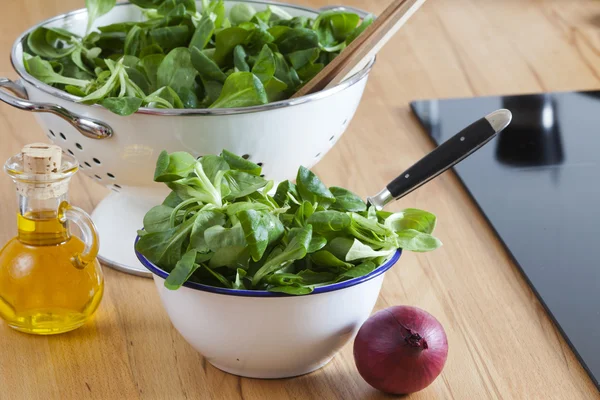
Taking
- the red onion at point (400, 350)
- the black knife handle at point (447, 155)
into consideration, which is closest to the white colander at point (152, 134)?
the black knife handle at point (447, 155)

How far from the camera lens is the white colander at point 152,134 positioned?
2.75 feet

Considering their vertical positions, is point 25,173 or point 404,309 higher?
point 25,173

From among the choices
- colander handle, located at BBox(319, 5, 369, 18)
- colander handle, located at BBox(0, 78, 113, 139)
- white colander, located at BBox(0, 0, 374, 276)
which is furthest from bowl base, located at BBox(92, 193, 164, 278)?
colander handle, located at BBox(319, 5, 369, 18)

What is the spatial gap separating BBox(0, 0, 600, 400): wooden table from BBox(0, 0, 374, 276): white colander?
0.31 ft

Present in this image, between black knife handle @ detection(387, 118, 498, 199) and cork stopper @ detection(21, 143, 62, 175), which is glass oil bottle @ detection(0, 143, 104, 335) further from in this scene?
black knife handle @ detection(387, 118, 498, 199)

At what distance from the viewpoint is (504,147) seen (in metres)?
1.18

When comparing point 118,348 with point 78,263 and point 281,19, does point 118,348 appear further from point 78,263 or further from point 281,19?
point 281,19

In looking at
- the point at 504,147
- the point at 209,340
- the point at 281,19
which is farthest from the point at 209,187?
the point at 504,147

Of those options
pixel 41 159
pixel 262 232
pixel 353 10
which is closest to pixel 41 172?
pixel 41 159

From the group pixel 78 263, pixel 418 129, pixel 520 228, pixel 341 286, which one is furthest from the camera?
pixel 418 129

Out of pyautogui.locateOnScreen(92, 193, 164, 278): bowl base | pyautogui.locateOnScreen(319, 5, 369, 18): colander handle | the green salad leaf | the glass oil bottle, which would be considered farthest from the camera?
pyautogui.locateOnScreen(319, 5, 369, 18): colander handle

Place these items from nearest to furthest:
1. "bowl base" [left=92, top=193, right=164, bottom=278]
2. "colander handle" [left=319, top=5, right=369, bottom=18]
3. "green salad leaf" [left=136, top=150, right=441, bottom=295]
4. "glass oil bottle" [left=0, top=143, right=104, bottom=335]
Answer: "green salad leaf" [left=136, top=150, right=441, bottom=295] < "glass oil bottle" [left=0, top=143, right=104, bottom=335] < "bowl base" [left=92, top=193, right=164, bottom=278] < "colander handle" [left=319, top=5, right=369, bottom=18]

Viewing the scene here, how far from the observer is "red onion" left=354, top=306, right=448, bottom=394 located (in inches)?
27.7

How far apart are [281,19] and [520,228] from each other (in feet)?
1.19
